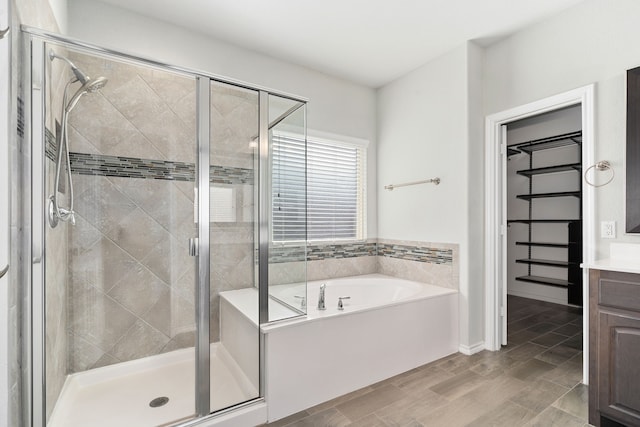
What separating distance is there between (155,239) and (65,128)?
0.82 m

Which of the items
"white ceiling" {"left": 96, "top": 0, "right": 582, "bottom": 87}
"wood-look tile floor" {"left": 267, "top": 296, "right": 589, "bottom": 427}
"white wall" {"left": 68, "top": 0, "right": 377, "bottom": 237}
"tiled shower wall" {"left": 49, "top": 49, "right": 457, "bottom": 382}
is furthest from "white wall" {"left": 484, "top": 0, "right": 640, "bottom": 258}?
"tiled shower wall" {"left": 49, "top": 49, "right": 457, "bottom": 382}

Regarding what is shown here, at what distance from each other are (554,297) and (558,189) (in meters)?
1.51

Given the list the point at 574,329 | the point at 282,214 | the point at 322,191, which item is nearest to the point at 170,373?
the point at 282,214

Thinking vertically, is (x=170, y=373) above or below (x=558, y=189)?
below

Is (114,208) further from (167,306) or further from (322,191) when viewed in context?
(322,191)

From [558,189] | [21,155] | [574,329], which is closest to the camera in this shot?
[21,155]

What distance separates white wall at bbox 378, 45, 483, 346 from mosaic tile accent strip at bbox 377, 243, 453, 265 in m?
0.10

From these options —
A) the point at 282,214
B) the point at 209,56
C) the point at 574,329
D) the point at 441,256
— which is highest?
the point at 209,56

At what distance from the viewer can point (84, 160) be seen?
6.46ft

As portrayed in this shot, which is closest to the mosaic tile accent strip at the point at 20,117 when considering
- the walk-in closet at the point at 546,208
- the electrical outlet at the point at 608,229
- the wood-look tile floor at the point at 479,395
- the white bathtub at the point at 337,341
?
the white bathtub at the point at 337,341

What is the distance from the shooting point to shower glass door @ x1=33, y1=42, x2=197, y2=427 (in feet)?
5.62

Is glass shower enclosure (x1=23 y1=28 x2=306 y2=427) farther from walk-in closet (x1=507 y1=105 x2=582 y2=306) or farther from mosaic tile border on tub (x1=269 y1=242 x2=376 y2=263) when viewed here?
walk-in closet (x1=507 y1=105 x2=582 y2=306)

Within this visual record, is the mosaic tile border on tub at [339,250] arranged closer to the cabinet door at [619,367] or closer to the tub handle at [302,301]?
the tub handle at [302,301]

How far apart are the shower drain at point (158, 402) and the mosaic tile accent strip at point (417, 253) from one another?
247 centimetres
